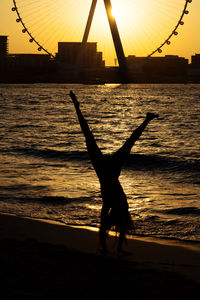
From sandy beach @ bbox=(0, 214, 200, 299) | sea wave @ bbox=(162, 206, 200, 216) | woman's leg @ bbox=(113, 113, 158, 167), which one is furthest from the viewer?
sea wave @ bbox=(162, 206, 200, 216)

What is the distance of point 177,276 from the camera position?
4.97 m

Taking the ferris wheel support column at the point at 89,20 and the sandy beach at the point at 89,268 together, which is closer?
the sandy beach at the point at 89,268

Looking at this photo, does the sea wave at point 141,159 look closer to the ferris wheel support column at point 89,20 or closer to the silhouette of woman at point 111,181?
the silhouette of woman at point 111,181

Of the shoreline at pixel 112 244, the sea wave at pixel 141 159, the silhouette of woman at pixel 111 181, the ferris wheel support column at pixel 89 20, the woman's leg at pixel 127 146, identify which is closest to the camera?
the woman's leg at pixel 127 146

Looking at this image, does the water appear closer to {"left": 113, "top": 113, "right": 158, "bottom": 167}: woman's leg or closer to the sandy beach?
→ the sandy beach

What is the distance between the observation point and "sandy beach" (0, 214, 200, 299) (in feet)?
14.1

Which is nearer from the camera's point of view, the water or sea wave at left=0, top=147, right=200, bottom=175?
the water

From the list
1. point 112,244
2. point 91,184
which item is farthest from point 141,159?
point 112,244

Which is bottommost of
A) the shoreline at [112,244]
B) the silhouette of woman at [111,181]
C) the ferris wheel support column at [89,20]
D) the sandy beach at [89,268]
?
the shoreline at [112,244]

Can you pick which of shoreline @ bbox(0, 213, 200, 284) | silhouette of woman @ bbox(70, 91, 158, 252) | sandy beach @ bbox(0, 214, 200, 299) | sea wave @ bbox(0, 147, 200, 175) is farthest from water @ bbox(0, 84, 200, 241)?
silhouette of woman @ bbox(70, 91, 158, 252)

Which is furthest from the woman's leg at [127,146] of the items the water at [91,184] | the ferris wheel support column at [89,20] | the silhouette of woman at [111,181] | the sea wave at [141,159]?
the ferris wheel support column at [89,20]

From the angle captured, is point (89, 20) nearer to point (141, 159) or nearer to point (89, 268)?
point (141, 159)

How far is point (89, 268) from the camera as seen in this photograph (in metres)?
Result: 4.94

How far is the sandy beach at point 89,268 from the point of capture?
4.29 meters
